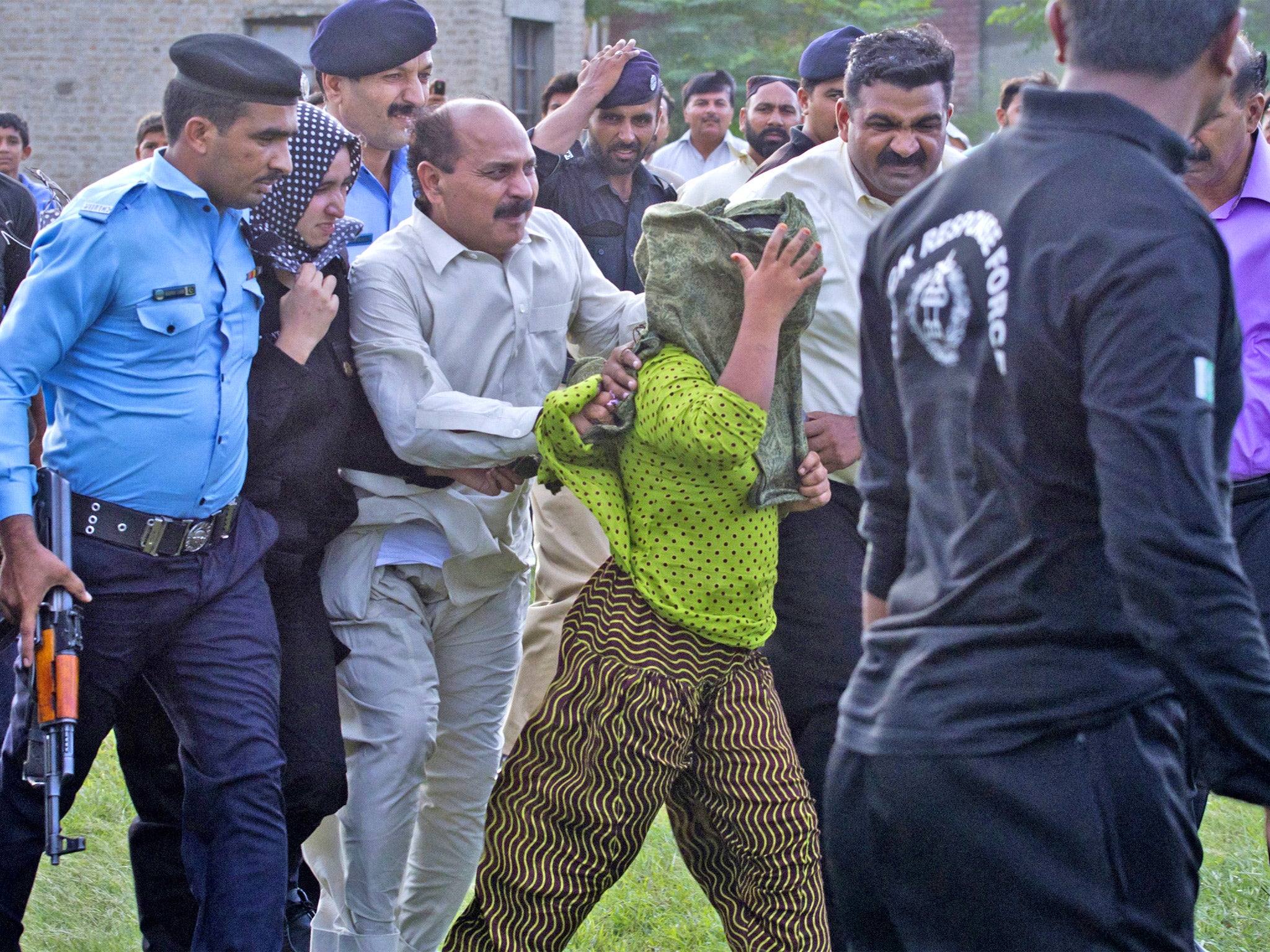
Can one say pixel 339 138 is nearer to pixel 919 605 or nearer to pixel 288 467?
pixel 288 467

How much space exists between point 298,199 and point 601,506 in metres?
1.12

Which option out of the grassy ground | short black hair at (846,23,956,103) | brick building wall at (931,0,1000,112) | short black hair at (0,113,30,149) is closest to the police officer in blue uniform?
the grassy ground

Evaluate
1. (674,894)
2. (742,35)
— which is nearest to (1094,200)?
(674,894)

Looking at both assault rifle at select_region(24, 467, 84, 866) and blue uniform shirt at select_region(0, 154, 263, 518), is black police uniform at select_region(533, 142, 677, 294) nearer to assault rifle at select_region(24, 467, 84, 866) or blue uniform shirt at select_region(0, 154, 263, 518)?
blue uniform shirt at select_region(0, 154, 263, 518)

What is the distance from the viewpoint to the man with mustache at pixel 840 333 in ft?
12.3

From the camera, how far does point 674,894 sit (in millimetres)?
4535

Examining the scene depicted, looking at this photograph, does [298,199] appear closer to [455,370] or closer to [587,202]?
[455,370]

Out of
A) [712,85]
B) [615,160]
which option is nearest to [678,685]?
[615,160]

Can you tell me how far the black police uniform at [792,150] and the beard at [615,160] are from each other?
453 millimetres

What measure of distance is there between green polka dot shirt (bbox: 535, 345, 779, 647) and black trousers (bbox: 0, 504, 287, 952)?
86 centimetres

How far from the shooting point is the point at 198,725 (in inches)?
133

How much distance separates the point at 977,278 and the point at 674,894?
298 cm

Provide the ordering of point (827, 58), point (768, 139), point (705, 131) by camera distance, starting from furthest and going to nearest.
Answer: point (705, 131), point (768, 139), point (827, 58)

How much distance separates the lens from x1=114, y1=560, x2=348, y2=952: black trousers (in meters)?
3.57
